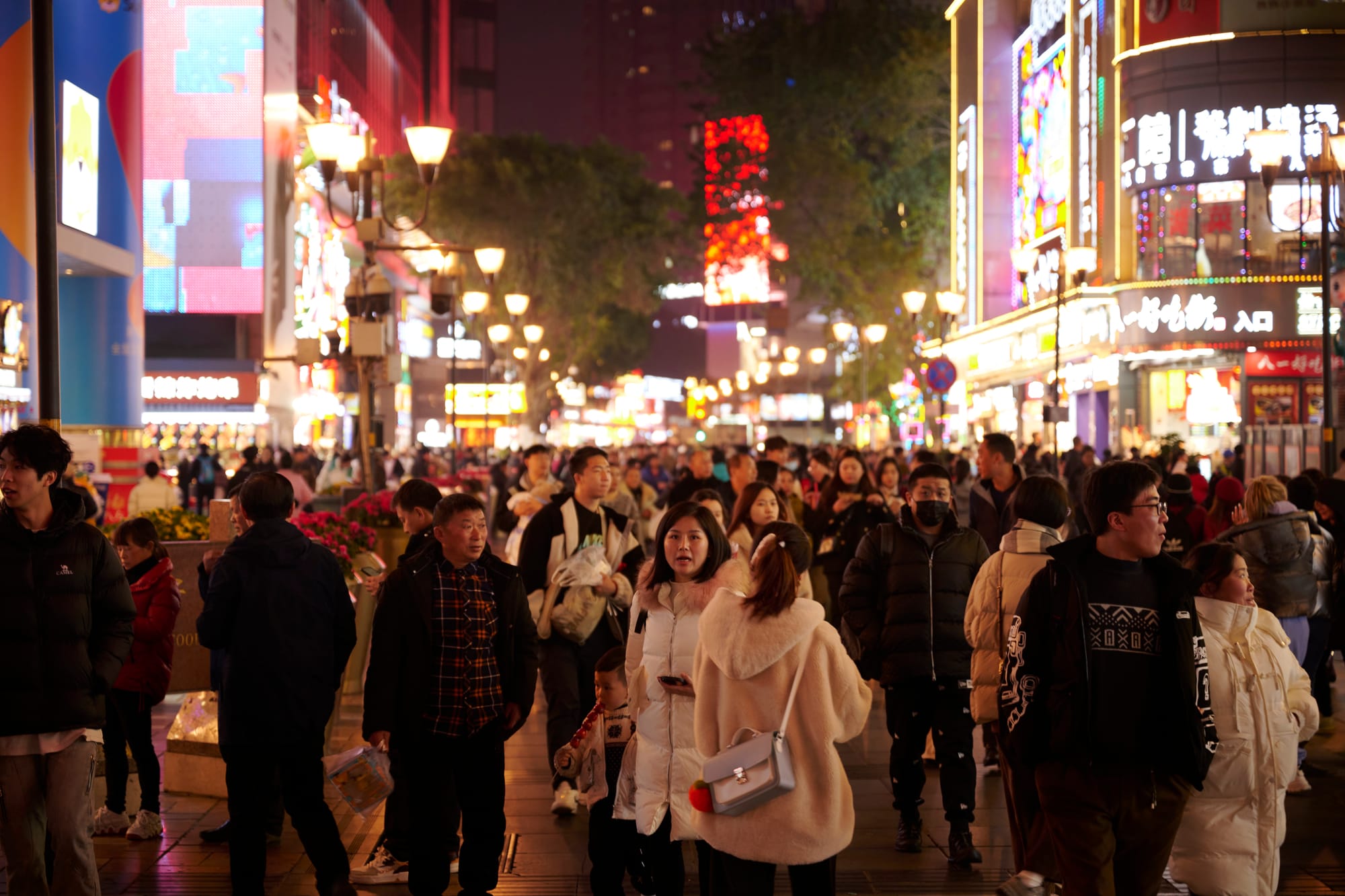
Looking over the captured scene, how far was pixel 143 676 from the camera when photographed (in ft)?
23.8

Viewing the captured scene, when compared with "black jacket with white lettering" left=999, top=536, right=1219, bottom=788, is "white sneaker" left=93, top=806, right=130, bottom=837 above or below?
→ below

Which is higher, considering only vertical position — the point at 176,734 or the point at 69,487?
the point at 69,487

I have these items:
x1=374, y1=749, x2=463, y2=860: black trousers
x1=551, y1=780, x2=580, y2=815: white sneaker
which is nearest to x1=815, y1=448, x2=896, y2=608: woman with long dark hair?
x1=551, y1=780, x2=580, y2=815: white sneaker

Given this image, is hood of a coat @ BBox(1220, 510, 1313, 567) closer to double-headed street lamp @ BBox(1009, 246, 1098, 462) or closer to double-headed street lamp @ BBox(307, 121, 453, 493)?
double-headed street lamp @ BBox(307, 121, 453, 493)

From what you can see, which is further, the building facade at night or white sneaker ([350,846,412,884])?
the building facade at night

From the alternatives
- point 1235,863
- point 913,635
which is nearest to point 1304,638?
point 913,635

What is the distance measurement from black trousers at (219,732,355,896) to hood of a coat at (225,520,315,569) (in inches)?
27.7

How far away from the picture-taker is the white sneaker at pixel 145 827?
7254 mm

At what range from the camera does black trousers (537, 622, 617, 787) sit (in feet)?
25.9

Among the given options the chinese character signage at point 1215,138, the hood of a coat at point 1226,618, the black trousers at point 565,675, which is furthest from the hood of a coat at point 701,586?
the chinese character signage at point 1215,138

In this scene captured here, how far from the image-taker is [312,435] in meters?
56.0

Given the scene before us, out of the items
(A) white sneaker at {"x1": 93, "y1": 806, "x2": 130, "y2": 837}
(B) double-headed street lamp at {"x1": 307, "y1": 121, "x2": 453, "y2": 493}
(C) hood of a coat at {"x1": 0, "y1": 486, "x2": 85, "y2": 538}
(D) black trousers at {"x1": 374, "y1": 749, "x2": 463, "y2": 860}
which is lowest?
(A) white sneaker at {"x1": 93, "y1": 806, "x2": 130, "y2": 837}

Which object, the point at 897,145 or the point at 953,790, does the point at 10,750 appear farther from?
the point at 897,145

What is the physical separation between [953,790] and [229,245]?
143ft
